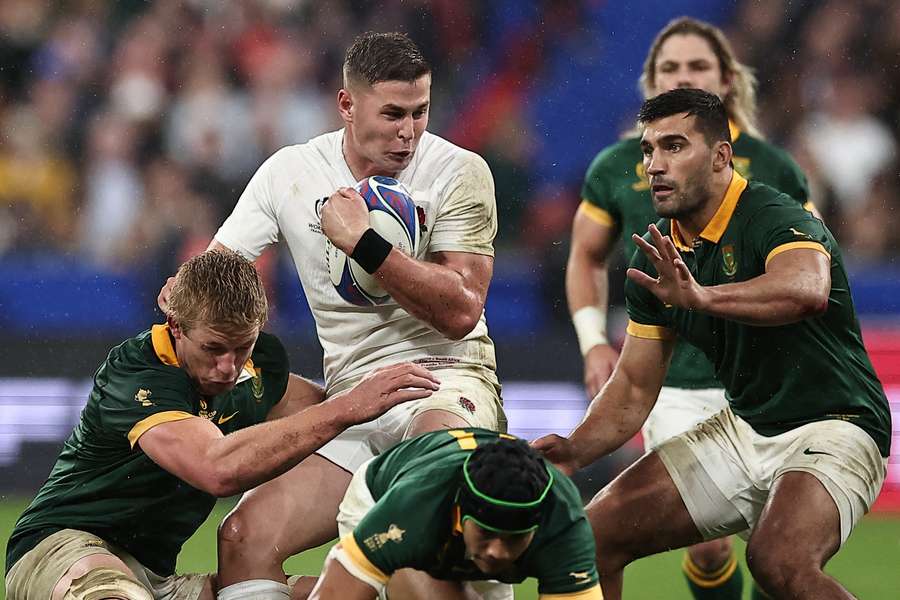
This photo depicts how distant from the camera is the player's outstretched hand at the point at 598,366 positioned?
674cm

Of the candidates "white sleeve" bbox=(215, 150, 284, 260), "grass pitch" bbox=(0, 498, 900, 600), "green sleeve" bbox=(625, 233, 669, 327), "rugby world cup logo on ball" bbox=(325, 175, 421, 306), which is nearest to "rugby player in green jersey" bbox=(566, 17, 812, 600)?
"grass pitch" bbox=(0, 498, 900, 600)

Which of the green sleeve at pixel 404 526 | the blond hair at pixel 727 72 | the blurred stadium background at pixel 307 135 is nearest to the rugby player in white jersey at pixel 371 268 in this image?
the green sleeve at pixel 404 526

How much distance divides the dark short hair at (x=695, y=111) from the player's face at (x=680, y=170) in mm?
37

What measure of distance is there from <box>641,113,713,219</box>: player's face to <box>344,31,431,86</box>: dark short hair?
2.93 feet

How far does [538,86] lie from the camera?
1220cm

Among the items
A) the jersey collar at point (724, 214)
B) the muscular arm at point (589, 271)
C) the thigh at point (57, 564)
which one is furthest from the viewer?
the muscular arm at point (589, 271)

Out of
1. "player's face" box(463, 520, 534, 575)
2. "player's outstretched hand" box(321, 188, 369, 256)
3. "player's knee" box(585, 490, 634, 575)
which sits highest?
"player's outstretched hand" box(321, 188, 369, 256)

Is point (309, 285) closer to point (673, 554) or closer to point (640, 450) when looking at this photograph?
point (673, 554)

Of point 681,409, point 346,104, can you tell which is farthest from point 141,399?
point 681,409

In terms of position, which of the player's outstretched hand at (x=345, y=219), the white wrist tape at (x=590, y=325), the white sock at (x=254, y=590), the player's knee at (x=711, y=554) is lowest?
the player's knee at (x=711, y=554)

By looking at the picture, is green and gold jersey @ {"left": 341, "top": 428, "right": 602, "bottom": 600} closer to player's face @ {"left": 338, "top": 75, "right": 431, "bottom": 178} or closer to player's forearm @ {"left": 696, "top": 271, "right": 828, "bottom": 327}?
player's forearm @ {"left": 696, "top": 271, "right": 828, "bottom": 327}

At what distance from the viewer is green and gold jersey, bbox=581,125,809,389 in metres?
6.64

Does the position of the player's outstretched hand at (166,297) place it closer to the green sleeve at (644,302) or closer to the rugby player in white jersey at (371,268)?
the rugby player in white jersey at (371,268)

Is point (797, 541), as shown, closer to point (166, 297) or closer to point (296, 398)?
point (296, 398)
